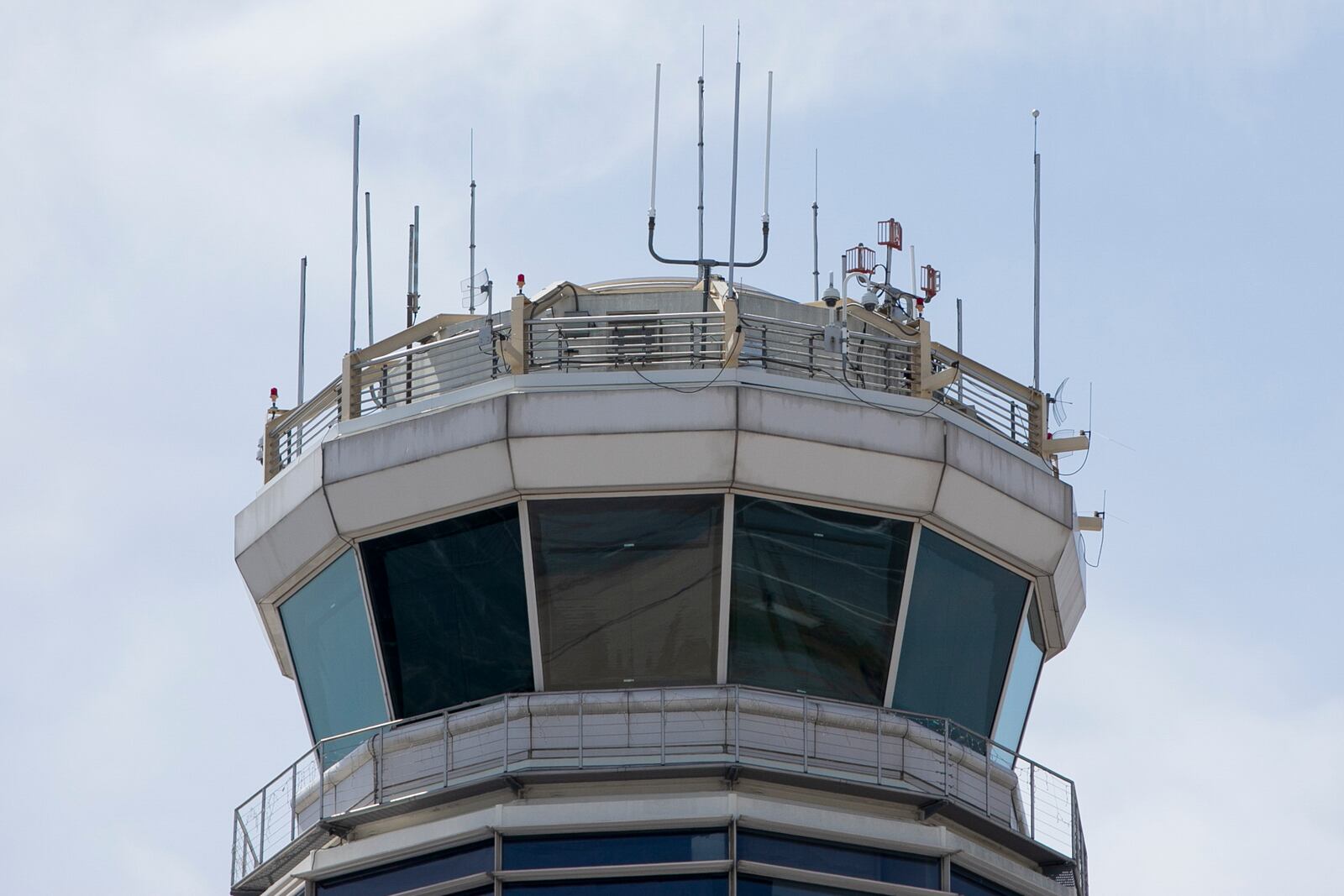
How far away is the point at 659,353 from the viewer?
138 feet

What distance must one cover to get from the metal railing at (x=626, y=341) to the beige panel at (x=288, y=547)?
3.31 meters

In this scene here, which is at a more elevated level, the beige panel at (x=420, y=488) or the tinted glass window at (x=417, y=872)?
the beige panel at (x=420, y=488)

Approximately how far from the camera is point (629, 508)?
134ft

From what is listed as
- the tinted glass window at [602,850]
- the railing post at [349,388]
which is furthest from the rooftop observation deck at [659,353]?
the tinted glass window at [602,850]

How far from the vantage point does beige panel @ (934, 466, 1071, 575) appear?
41594 mm

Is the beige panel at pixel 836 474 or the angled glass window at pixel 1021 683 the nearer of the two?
the beige panel at pixel 836 474

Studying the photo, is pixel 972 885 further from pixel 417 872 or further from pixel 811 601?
pixel 417 872

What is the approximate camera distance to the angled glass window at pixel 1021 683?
141 ft

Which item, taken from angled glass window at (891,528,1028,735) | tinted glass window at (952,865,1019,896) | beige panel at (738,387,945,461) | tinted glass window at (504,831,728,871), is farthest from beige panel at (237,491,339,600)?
tinted glass window at (952,865,1019,896)

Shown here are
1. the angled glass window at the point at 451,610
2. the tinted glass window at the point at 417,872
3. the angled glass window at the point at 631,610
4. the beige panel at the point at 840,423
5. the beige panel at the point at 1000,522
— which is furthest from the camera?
A: the beige panel at the point at 1000,522

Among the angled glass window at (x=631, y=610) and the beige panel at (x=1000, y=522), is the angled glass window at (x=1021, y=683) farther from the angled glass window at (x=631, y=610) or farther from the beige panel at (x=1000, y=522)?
the angled glass window at (x=631, y=610)

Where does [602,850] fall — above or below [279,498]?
below

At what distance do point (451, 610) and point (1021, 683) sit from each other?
7.89m

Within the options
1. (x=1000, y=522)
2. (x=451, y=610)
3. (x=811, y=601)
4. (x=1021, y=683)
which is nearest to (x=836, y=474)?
(x=811, y=601)
